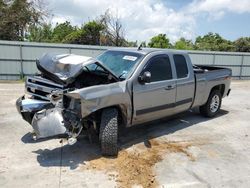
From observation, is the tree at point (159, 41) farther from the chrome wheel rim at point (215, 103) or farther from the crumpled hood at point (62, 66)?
the crumpled hood at point (62, 66)

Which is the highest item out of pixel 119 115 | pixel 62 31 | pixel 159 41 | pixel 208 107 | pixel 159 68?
pixel 62 31

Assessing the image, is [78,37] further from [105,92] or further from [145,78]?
[105,92]

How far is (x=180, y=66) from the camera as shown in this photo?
22.9ft

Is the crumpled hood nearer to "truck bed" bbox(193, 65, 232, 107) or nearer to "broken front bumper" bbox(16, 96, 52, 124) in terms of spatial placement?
"broken front bumper" bbox(16, 96, 52, 124)

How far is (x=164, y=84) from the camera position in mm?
6324

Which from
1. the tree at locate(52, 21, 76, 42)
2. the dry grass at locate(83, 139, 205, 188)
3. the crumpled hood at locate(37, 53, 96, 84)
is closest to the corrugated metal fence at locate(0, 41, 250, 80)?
the crumpled hood at locate(37, 53, 96, 84)

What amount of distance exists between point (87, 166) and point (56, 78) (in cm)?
162

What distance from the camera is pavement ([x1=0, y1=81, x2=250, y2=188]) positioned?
4.46m

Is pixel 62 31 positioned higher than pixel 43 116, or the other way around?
pixel 62 31

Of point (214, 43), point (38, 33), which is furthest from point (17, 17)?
point (214, 43)

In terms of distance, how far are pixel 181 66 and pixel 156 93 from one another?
1.28 m

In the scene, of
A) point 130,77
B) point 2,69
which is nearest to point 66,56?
point 130,77

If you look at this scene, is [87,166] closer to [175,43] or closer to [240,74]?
[240,74]

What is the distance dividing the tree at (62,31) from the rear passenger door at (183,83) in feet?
74.8
